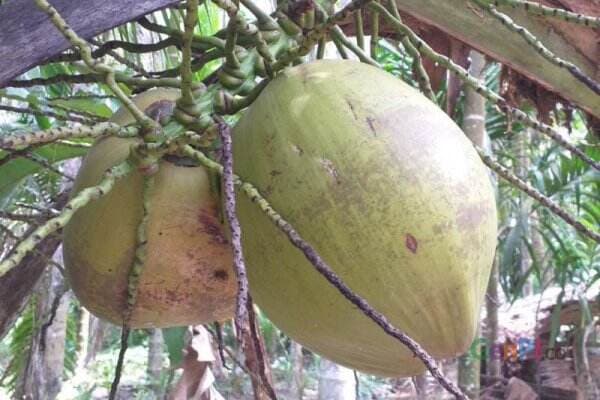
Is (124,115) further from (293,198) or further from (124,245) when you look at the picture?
(293,198)

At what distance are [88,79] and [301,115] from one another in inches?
12.4

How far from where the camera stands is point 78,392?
496cm

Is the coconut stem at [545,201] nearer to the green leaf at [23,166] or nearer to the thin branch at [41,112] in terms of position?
the thin branch at [41,112]

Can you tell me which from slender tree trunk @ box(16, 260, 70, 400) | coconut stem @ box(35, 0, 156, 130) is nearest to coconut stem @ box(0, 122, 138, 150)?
coconut stem @ box(35, 0, 156, 130)

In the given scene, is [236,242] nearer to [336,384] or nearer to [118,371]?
[118,371]

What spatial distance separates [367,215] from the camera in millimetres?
601

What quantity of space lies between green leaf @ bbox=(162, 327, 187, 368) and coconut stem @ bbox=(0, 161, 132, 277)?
0.88 m

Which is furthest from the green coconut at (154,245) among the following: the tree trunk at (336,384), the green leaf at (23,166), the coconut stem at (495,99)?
the tree trunk at (336,384)

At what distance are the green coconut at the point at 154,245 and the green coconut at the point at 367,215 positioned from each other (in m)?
0.08

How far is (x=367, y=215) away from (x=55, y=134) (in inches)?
10.2

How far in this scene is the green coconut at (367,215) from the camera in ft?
1.98

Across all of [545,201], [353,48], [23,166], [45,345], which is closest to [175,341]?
[45,345]

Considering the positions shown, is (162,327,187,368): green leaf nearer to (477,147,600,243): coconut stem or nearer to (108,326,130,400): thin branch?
(108,326,130,400): thin branch

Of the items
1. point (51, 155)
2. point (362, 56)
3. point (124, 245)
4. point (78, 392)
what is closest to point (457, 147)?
point (362, 56)
